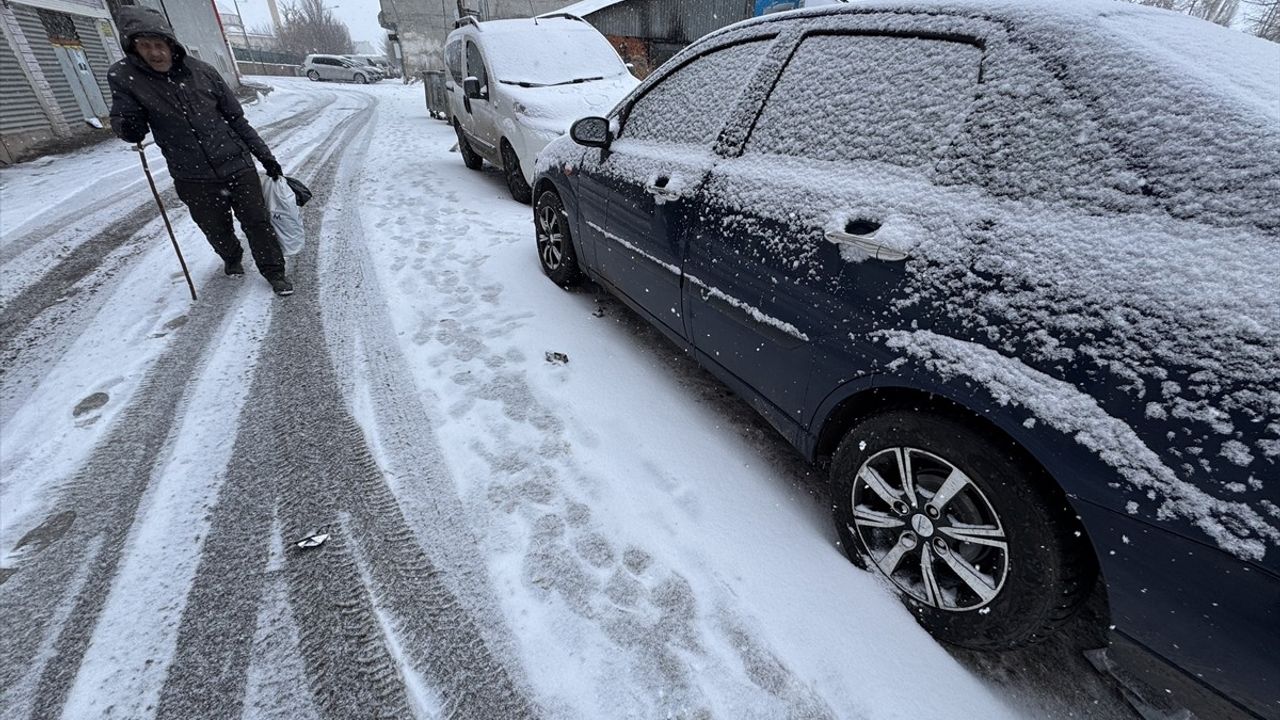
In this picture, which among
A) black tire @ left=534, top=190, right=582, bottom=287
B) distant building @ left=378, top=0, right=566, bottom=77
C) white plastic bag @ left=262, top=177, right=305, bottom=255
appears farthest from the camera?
distant building @ left=378, top=0, right=566, bottom=77

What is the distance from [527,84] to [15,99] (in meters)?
8.92

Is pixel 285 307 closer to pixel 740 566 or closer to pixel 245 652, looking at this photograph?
pixel 245 652

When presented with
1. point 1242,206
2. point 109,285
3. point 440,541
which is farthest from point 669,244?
point 109,285

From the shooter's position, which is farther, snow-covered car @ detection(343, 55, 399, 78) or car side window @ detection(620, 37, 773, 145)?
snow-covered car @ detection(343, 55, 399, 78)

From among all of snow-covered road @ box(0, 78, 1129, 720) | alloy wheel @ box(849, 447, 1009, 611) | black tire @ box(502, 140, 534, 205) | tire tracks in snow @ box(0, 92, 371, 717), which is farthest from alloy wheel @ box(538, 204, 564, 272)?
alloy wheel @ box(849, 447, 1009, 611)

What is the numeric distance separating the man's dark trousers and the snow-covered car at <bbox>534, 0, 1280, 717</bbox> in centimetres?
338

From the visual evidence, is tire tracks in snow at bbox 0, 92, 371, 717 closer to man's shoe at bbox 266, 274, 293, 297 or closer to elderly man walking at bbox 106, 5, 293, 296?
man's shoe at bbox 266, 274, 293, 297

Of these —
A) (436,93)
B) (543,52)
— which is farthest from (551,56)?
(436,93)

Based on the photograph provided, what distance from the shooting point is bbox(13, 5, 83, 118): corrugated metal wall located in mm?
8727

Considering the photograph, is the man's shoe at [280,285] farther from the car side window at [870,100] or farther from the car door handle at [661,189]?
the car side window at [870,100]

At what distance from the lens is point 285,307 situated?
3697 mm

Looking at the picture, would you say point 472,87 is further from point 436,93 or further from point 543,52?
point 436,93

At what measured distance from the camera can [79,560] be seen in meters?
1.88

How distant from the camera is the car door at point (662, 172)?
237 centimetres
